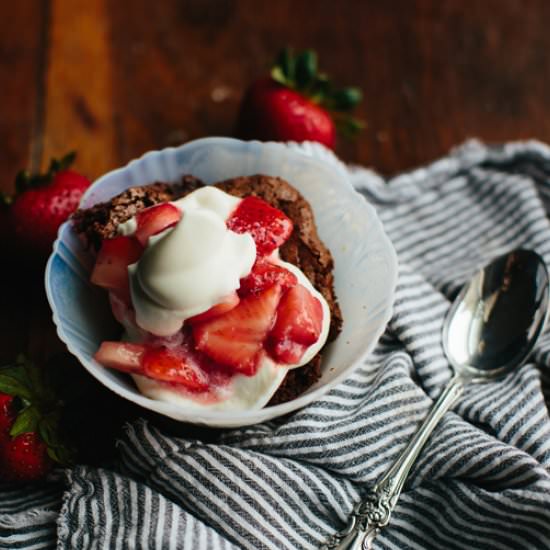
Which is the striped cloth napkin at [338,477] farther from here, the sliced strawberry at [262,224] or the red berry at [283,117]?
the red berry at [283,117]

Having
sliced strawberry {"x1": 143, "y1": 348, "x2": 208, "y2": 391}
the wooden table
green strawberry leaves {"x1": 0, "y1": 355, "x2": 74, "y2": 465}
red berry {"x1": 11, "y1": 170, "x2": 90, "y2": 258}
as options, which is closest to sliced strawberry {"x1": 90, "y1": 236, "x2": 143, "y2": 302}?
sliced strawberry {"x1": 143, "y1": 348, "x2": 208, "y2": 391}

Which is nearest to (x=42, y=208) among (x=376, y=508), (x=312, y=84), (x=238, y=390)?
(x=238, y=390)

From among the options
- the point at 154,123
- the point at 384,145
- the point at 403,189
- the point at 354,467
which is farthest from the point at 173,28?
the point at 354,467

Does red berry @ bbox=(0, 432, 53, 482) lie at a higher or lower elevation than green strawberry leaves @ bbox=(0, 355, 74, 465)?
lower

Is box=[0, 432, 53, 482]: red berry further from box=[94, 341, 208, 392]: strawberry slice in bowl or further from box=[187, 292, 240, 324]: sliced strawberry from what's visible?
box=[187, 292, 240, 324]: sliced strawberry

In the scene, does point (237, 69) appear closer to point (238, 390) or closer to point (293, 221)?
point (293, 221)

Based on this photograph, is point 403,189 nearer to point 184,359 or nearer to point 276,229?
point 276,229
